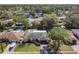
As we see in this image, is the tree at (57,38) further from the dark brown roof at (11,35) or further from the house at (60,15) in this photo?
the dark brown roof at (11,35)

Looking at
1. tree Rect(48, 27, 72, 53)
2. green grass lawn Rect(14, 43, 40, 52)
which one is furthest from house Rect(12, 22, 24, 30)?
tree Rect(48, 27, 72, 53)

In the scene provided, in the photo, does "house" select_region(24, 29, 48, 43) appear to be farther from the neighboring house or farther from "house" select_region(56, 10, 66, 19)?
"house" select_region(56, 10, 66, 19)

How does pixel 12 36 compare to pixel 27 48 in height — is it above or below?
above

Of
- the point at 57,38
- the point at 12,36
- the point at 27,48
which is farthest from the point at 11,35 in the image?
the point at 57,38

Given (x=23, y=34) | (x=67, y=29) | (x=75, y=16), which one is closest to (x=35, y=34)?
(x=23, y=34)

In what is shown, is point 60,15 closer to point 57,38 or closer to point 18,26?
point 57,38

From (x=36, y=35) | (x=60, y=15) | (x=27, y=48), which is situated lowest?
(x=27, y=48)
